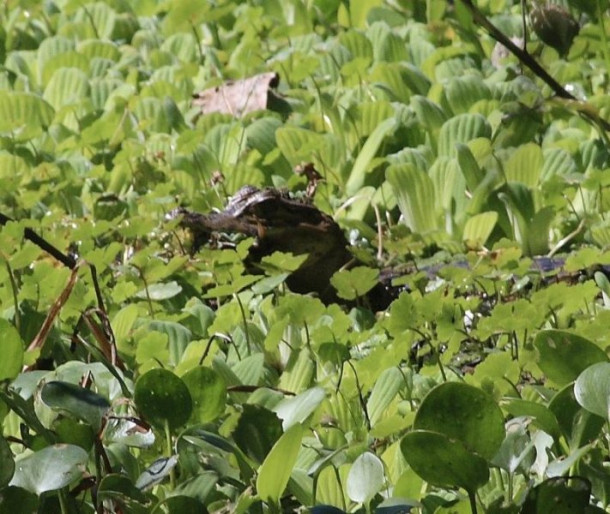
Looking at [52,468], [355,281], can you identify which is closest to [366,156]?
[355,281]

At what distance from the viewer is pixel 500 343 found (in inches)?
69.0

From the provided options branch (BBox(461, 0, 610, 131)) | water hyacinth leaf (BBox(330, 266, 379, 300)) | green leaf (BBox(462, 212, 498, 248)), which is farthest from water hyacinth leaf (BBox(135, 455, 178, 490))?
green leaf (BBox(462, 212, 498, 248))

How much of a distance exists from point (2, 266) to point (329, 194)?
1161 millimetres

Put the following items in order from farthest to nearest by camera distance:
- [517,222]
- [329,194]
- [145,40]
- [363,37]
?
[145,40] < [363,37] < [329,194] < [517,222]

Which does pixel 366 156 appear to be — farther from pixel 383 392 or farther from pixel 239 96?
pixel 383 392

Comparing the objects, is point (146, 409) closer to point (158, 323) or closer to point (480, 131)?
point (158, 323)

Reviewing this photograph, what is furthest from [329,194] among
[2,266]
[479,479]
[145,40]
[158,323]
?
[479,479]

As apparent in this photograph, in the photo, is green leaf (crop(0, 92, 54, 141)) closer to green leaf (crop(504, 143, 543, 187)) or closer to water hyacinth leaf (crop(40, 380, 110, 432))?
green leaf (crop(504, 143, 543, 187))

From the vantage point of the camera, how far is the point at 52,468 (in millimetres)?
1062

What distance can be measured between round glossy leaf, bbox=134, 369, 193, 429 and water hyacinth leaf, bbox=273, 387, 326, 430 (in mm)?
119

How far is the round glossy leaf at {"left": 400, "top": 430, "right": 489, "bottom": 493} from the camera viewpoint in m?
1.05

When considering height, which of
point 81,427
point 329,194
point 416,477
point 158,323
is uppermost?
point 81,427

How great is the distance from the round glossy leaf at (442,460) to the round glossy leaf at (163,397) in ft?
0.74

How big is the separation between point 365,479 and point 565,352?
0.83 feet
